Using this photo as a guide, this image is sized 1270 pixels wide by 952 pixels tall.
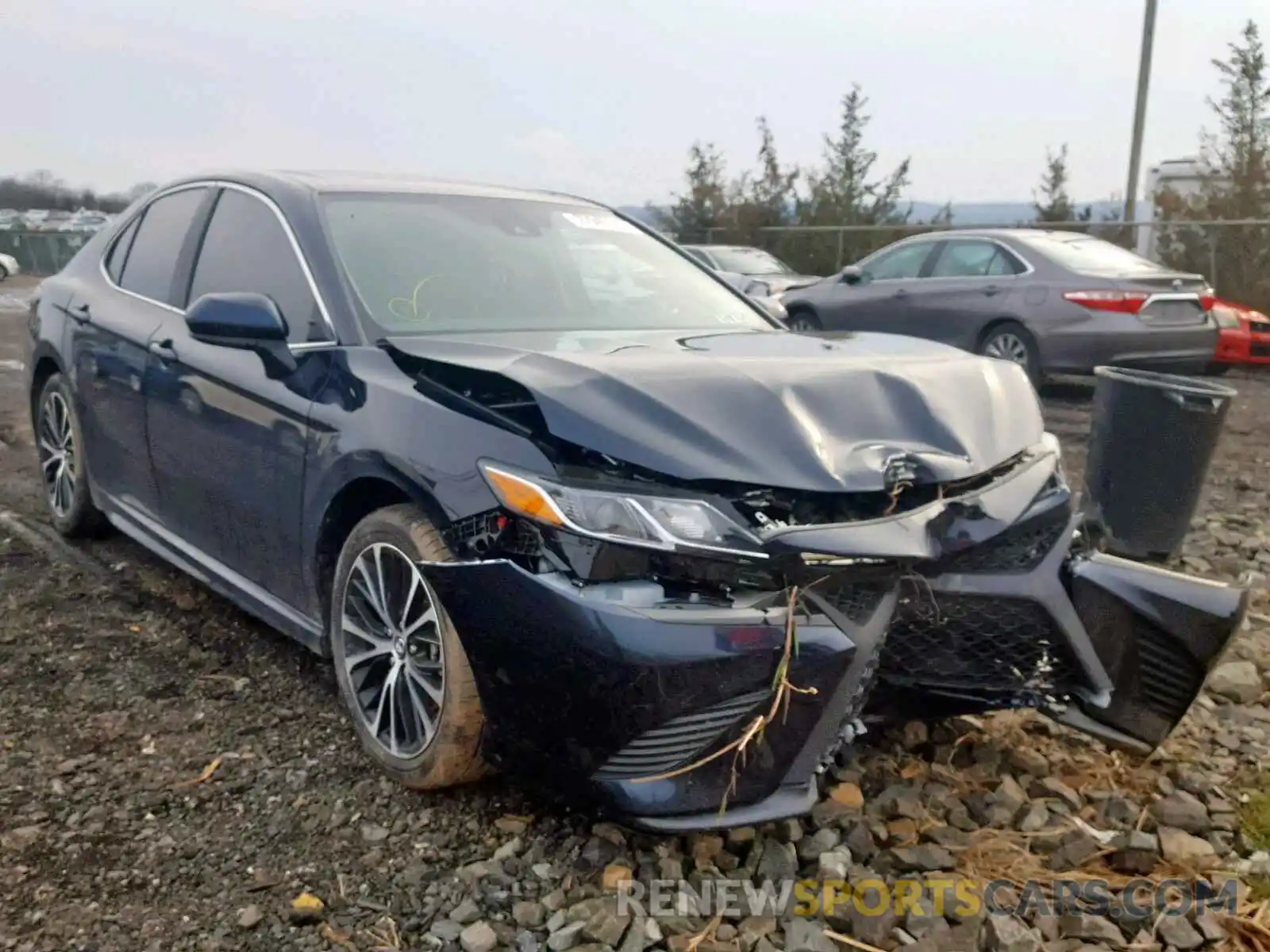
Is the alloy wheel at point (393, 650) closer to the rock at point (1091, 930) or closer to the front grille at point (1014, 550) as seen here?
the front grille at point (1014, 550)

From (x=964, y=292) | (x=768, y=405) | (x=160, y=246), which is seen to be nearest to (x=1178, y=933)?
(x=768, y=405)

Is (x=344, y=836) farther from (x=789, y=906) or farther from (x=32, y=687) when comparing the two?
(x=32, y=687)

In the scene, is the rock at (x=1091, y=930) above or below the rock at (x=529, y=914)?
below

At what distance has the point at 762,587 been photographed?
2318 mm

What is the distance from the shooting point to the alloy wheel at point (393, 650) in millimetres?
2725

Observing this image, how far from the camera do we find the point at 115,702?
3.40 meters

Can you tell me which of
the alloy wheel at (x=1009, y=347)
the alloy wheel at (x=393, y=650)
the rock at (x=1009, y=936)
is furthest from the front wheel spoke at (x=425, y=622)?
the alloy wheel at (x=1009, y=347)

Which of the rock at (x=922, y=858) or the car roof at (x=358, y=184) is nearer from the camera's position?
the rock at (x=922, y=858)

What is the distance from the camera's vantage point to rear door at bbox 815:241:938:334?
10914 millimetres

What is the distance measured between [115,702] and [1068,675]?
2.68m

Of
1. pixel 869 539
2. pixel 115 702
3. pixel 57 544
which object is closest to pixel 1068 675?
pixel 869 539

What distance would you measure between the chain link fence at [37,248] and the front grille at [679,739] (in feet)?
104

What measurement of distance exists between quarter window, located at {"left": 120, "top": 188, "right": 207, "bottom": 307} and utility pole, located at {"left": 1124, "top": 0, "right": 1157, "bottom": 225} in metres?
16.0

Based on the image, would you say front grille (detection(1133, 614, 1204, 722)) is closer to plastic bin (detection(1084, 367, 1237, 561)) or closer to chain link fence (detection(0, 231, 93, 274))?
plastic bin (detection(1084, 367, 1237, 561))
